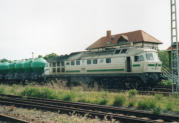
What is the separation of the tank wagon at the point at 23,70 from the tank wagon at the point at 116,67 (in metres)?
4.04

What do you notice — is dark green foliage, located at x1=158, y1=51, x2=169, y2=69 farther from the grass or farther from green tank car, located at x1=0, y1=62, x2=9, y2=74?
green tank car, located at x1=0, y1=62, x2=9, y2=74

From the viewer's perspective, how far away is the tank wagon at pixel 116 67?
16531 mm

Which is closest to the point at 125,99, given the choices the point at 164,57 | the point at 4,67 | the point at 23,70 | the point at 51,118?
the point at 51,118

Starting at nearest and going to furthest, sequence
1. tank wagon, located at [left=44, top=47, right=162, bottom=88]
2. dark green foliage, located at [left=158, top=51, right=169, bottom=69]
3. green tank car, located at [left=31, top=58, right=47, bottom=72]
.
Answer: tank wagon, located at [left=44, top=47, right=162, bottom=88] → green tank car, located at [left=31, top=58, right=47, bottom=72] → dark green foliage, located at [left=158, top=51, right=169, bottom=69]

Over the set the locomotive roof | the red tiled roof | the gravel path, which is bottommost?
the gravel path

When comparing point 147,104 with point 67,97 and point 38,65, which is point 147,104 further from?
point 38,65

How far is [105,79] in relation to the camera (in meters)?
19.2

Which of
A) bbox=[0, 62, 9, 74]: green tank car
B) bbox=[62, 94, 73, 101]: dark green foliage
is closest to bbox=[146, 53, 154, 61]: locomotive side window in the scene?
bbox=[62, 94, 73, 101]: dark green foliage

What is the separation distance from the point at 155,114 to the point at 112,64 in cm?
1034

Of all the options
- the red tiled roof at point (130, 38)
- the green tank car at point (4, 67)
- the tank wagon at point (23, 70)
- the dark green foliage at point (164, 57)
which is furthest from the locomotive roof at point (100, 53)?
the red tiled roof at point (130, 38)

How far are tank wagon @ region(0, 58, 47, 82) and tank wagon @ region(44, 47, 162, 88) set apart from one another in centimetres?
404

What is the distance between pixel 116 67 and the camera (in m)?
18.1

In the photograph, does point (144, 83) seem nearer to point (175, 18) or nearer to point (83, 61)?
point (175, 18)

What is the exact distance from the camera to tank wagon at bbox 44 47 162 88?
16.5 m
